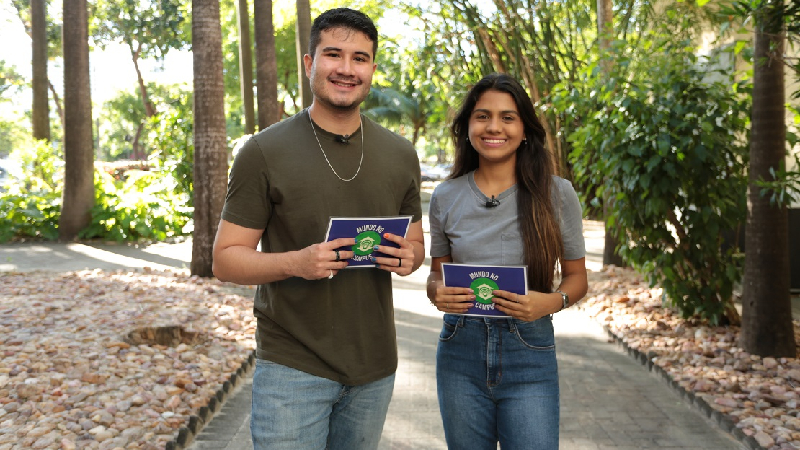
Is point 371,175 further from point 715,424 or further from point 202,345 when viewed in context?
point 202,345

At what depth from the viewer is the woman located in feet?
9.43

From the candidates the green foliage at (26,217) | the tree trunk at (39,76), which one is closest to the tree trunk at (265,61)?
the green foliage at (26,217)

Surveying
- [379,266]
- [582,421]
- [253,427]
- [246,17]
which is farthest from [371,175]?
[246,17]

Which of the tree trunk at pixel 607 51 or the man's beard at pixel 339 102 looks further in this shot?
the tree trunk at pixel 607 51

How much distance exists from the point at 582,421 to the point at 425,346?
260cm

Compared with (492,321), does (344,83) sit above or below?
above

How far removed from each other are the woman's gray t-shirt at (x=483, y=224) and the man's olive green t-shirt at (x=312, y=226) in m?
0.35

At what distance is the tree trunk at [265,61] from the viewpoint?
51.6ft

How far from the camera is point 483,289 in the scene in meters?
2.81

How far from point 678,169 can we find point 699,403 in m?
2.58

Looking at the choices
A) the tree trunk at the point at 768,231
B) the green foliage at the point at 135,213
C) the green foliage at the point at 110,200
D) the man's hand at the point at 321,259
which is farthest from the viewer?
the green foliage at the point at 110,200

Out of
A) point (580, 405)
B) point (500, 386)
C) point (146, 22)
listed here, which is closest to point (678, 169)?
point (580, 405)

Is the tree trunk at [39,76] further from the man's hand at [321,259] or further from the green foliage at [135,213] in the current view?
the man's hand at [321,259]

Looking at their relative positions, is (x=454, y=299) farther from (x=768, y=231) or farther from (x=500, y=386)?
(x=768, y=231)
